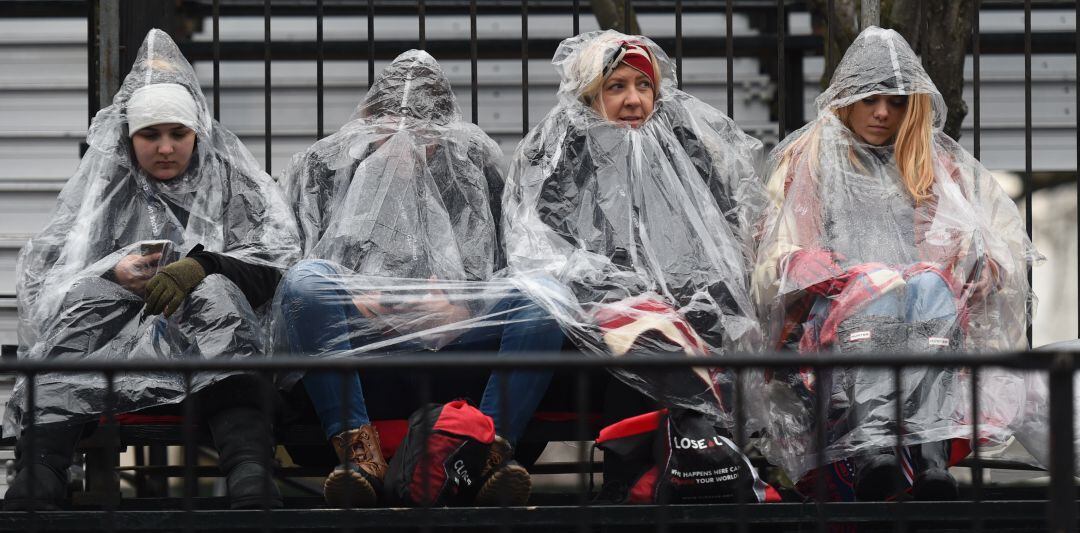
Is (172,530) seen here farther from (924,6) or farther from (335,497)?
(924,6)

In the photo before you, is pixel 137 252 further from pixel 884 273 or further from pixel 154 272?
pixel 884 273

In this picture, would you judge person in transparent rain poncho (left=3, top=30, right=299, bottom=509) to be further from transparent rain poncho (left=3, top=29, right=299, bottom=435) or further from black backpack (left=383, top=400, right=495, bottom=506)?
black backpack (left=383, top=400, right=495, bottom=506)

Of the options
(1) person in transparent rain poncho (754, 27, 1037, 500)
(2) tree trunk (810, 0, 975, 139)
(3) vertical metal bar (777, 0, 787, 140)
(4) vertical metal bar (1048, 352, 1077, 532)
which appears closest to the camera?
(4) vertical metal bar (1048, 352, 1077, 532)

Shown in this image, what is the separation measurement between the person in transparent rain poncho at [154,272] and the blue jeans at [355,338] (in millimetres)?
149

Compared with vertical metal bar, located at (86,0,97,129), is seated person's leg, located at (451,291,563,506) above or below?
below

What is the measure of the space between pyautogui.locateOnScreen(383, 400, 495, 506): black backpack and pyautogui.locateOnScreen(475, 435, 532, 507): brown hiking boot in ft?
0.09

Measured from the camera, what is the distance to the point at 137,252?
127 inches

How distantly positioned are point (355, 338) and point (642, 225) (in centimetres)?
76

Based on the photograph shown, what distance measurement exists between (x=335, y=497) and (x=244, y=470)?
0.24m

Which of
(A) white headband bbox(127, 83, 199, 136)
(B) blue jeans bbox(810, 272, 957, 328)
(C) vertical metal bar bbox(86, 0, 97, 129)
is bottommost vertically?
(B) blue jeans bbox(810, 272, 957, 328)

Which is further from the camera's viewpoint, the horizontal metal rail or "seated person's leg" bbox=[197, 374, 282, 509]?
"seated person's leg" bbox=[197, 374, 282, 509]

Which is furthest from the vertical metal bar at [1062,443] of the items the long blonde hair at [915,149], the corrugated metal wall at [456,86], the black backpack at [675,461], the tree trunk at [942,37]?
the corrugated metal wall at [456,86]

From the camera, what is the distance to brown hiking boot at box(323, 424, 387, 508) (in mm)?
2725

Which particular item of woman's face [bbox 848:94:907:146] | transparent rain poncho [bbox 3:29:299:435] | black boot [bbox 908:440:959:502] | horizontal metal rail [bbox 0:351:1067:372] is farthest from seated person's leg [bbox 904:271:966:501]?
transparent rain poncho [bbox 3:29:299:435]
